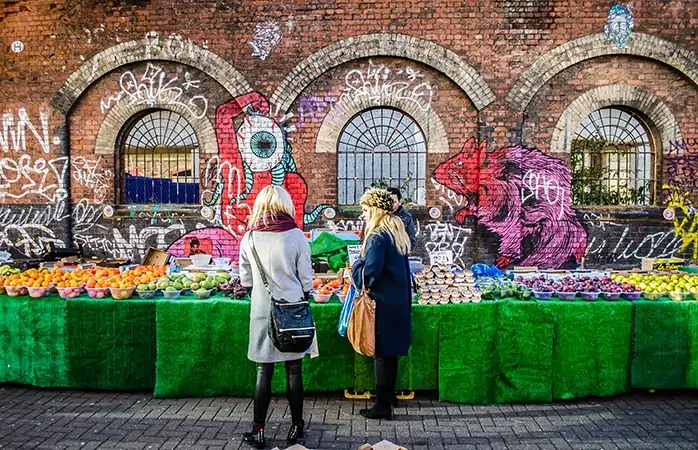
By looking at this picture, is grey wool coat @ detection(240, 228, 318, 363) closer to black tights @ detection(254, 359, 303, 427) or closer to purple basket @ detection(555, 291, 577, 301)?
black tights @ detection(254, 359, 303, 427)

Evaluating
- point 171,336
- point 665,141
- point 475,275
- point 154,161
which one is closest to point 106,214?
point 154,161

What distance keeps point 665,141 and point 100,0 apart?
10.9 metres

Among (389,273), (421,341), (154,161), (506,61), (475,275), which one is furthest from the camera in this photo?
(154,161)

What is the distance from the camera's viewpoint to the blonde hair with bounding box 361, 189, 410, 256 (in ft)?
16.6

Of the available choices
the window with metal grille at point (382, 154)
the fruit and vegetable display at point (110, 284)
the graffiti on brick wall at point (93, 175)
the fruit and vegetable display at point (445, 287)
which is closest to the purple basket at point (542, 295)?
the fruit and vegetable display at point (445, 287)

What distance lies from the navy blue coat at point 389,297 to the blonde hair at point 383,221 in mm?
54

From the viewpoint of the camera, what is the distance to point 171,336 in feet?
18.4

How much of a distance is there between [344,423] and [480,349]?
1.58 m

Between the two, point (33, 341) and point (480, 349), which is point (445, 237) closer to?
point (480, 349)

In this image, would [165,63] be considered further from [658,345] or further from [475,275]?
[658,345]

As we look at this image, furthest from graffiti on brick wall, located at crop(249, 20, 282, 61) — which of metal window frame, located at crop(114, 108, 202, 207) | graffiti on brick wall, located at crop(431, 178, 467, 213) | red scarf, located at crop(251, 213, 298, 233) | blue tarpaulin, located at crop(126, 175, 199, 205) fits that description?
red scarf, located at crop(251, 213, 298, 233)

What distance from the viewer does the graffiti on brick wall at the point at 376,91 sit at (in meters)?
9.98

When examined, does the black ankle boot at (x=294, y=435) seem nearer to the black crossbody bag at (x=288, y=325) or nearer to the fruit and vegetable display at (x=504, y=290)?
the black crossbody bag at (x=288, y=325)

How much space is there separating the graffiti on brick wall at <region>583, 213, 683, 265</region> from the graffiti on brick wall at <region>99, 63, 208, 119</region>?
756 centimetres
